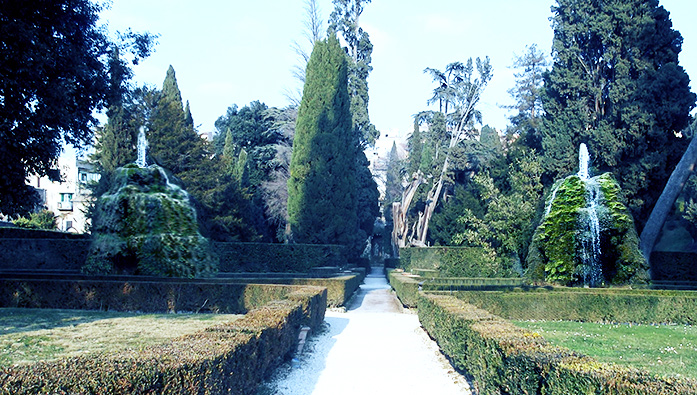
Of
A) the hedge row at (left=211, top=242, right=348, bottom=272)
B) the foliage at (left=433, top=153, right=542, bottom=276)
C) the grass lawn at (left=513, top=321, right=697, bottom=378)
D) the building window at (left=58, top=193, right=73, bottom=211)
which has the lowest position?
the grass lawn at (left=513, top=321, right=697, bottom=378)

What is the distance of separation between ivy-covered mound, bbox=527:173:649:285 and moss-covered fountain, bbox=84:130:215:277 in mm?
11412

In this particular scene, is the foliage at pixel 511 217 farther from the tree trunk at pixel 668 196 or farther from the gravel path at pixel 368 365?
the gravel path at pixel 368 365

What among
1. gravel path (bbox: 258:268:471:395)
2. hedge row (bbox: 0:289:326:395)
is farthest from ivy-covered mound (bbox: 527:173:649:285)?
hedge row (bbox: 0:289:326:395)

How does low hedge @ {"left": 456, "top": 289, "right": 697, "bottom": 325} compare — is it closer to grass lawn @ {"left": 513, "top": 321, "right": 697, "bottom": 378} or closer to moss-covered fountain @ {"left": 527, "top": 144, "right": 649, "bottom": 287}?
grass lawn @ {"left": 513, "top": 321, "right": 697, "bottom": 378}

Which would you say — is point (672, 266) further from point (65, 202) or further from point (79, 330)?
point (65, 202)

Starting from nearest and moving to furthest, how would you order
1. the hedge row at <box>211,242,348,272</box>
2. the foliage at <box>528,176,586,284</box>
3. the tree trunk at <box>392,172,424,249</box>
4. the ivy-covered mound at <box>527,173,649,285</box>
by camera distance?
the ivy-covered mound at <box>527,173,649,285</box>, the foliage at <box>528,176,586,284</box>, the hedge row at <box>211,242,348,272</box>, the tree trunk at <box>392,172,424,249</box>

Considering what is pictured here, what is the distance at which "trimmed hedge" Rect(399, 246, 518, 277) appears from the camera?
89.7ft

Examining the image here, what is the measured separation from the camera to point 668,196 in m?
23.0

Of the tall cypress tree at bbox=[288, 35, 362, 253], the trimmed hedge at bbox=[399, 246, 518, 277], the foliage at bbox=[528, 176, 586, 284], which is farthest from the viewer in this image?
the tall cypress tree at bbox=[288, 35, 362, 253]

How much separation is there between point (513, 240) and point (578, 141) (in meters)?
5.60

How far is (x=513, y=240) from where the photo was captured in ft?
89.1

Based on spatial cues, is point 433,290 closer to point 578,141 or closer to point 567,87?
point 578,141

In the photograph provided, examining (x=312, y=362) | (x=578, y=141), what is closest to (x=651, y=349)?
(x=312, y=362)

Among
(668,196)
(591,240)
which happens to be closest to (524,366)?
(591,240)
